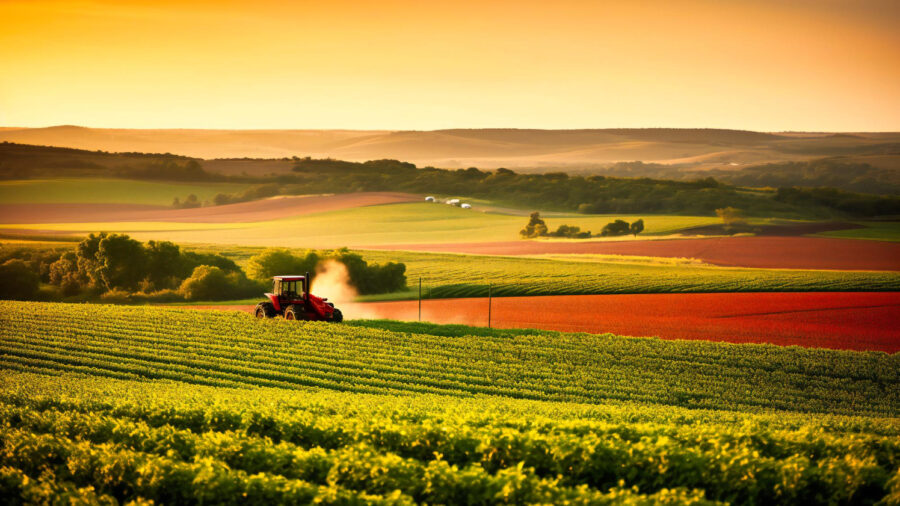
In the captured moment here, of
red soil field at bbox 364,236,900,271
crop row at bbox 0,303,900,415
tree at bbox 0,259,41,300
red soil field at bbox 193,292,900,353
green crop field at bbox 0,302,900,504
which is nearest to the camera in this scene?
green crop field at bbox 0,302,900,504

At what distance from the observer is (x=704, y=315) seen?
145 feet

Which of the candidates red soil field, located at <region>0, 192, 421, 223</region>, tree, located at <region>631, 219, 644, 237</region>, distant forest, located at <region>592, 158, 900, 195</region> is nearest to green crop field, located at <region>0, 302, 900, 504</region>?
tree, located at <region>631, 219, 644, 237</region>

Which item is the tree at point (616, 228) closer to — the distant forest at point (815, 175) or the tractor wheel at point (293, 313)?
the distant forest at point (815, 175)

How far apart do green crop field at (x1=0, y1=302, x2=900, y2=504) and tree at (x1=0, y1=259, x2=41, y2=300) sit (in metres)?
20.2

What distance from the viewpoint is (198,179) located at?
8475cm

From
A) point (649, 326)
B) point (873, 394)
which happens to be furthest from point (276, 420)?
point (649, 326)

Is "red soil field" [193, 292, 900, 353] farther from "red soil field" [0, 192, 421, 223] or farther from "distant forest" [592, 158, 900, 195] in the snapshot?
"red soil field" [0, 192, 421, 223]

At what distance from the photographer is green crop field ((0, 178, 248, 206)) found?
7550cm

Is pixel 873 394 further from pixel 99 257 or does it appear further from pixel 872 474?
pixel 99 257

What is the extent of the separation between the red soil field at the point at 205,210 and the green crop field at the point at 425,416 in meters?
42.1

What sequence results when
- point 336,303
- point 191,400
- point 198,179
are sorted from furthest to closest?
point 198,179 → point 336,303 → point 191,400

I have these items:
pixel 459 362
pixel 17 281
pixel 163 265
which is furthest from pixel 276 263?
pixel 459 362

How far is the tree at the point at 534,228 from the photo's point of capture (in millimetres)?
75375

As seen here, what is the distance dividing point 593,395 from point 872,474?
42.0ft
